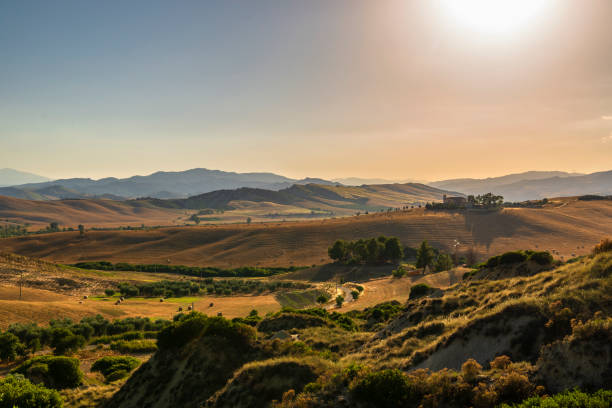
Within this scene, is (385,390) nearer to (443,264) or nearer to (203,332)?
(203,332)

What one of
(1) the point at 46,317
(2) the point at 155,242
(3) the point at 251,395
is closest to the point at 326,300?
(1) the point at 46,317

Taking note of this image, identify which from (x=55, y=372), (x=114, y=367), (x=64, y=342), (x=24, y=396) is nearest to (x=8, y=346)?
(x=64, y=342)

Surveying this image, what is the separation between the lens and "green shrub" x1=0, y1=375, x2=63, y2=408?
18.0m

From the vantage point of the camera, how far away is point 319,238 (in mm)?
153625

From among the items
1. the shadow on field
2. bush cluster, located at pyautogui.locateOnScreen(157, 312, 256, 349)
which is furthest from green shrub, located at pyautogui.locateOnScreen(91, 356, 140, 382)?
the shadow on field

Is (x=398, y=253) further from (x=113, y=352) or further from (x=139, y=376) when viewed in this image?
(x=139, y=376)

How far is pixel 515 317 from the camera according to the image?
15.1 metres

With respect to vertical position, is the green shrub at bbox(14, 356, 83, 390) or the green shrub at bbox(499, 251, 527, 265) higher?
the green shrub at bbox(499, 251, 527, 265)

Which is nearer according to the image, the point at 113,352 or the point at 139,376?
the point at 139,376

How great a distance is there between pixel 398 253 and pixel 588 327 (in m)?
96.8

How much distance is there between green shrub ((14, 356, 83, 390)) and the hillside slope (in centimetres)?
10956

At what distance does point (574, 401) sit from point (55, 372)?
32704 mm

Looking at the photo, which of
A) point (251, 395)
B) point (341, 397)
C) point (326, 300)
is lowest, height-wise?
point (326, 300)

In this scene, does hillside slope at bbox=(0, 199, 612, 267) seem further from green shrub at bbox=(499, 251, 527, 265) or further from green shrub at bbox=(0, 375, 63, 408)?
green shrub at bbox=(0, 375, 63, 408)
